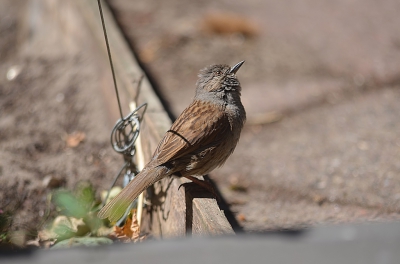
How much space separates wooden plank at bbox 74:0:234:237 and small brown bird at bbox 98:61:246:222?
204 mm

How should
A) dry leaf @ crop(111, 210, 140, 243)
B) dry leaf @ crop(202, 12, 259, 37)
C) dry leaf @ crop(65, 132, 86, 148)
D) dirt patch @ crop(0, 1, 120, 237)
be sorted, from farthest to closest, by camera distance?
dry leaf @ crop(202, 12, 259, 37) < dry leaf @ crop(65, 132, 86, 148) < dirt patch @ crop(0, 1, 120, 237) < dry leaf @ crop(111, 210, 140, 243)

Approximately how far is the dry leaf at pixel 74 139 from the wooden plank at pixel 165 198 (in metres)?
0.76

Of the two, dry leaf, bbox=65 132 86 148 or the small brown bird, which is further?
dry leaf, bbox=65 132 86 148

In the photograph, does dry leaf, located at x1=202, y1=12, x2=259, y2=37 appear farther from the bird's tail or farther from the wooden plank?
the bird's tail

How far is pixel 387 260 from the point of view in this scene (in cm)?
147

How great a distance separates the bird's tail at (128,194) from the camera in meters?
3.42

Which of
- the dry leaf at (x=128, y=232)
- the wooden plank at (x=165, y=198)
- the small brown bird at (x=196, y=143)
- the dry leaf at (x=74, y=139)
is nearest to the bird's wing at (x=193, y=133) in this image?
the small brown bird at (x=196, y=143)

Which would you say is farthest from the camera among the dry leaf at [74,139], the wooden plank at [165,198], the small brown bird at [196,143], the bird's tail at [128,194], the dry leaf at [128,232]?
the dry leaf at [74,139]

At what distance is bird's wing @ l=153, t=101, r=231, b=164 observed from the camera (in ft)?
12.0

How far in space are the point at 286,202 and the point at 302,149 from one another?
3.41 ft

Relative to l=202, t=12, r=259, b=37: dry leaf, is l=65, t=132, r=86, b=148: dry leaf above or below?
below

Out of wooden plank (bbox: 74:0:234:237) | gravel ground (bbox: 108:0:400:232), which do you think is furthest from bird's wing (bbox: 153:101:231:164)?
gravel ground (bbox: 108:0:400:232)

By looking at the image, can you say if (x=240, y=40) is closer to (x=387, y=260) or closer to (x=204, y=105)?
(x=204, y=105)

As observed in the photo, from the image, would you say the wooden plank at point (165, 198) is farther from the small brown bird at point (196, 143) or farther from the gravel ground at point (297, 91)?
the gravel ground at point (297, 91)
